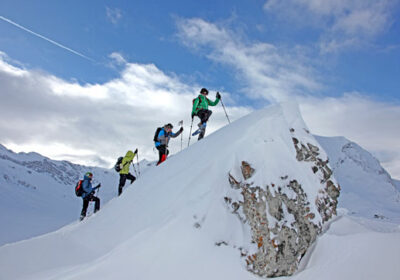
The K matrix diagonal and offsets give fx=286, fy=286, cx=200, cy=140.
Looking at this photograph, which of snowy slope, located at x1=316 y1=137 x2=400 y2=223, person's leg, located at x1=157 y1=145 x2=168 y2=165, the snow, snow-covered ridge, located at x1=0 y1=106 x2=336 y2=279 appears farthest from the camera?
snowy slope, located at x1=316 y1=137 x2=400 y2=223

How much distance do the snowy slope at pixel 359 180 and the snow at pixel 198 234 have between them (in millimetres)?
48652

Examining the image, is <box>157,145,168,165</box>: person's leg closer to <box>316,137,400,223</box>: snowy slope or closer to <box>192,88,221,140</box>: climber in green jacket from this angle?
<box>192,88,221,140</box>: climber in green jacket

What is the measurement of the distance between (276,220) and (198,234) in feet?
4.91

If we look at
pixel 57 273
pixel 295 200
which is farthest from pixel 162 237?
pixel 295 200

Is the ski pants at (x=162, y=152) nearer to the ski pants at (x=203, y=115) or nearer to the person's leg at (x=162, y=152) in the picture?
the person's leg at (x=162, y=152)

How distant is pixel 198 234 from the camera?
204 inches

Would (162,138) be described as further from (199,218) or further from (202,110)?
(199,218)

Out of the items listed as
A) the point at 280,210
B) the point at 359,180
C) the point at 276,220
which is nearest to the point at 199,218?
the point at 276,220

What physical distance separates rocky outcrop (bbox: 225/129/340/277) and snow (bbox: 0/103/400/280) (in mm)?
157

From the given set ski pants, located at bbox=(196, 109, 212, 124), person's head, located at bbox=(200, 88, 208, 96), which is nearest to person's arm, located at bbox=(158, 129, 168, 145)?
ski pants, located at bbox=(196, 109, 212, 124)

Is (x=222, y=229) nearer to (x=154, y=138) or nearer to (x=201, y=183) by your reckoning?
(x=201, y=183)

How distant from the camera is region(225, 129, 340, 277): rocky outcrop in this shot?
500cm

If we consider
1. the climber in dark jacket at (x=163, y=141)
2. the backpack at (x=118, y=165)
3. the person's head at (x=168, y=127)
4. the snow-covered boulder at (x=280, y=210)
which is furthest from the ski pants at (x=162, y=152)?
the snow-covered boulder at (x=280, y=210)

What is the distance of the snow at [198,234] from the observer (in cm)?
470
